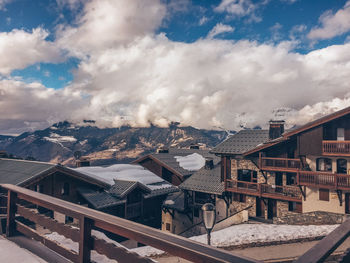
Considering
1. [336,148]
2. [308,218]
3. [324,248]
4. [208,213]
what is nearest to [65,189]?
[208,213]

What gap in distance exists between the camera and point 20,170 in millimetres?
20469

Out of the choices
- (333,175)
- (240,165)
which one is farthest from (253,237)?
(240,165)

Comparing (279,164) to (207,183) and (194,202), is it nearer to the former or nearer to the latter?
(207,183)

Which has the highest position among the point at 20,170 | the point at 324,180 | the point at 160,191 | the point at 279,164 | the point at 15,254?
the point at 15,254

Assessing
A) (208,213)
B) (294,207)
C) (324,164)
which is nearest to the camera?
(208,213)

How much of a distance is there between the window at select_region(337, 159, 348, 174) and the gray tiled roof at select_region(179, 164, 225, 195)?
33.1 ft

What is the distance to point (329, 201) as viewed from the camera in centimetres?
2017

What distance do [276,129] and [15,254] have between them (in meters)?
25.0

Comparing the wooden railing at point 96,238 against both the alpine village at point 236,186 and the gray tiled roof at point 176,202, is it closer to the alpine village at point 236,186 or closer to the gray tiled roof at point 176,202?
the alpine village at point 236,186

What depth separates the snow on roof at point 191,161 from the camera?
35938mm

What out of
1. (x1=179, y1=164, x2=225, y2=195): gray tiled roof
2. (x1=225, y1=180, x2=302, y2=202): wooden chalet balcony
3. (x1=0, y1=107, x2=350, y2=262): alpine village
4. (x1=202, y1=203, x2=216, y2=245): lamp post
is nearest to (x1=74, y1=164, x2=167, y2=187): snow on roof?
(x1=0, y1=107, x2=350, y2=262): alpine village

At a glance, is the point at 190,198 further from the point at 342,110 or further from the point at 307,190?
the point at 342,110

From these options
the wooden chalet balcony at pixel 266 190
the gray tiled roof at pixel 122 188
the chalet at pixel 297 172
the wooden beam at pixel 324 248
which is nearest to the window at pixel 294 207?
the chalet at pixel 297 172

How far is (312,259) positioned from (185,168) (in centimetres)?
3361
